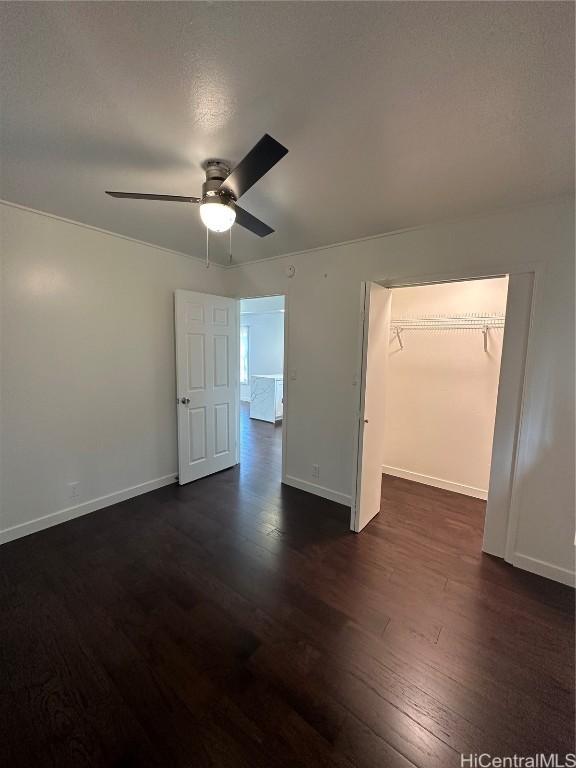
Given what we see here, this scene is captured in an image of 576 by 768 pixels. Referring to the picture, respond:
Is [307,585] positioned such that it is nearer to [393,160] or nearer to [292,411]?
[292,411]

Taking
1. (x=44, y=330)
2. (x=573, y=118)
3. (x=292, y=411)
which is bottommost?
(x=292, y=411)

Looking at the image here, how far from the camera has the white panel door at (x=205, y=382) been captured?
3182 millimetres

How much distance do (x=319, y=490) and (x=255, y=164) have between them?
281 cm

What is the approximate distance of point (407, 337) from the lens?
3.47m

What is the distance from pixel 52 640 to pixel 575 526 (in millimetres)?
3148

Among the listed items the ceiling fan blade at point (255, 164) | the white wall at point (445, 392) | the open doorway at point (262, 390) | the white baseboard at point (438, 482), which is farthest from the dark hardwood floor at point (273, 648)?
the ceiling fan blade at point (255, 164)

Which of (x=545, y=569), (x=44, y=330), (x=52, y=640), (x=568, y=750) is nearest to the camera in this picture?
(x=568, y=750)

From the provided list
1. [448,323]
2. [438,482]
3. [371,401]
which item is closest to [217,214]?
[371,401]

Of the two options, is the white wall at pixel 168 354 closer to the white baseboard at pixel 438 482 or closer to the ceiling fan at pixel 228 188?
the white baseboard at pixel 438 482

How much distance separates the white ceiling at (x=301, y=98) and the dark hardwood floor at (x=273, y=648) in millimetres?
2532

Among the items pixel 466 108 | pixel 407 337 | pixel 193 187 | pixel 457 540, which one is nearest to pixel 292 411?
pixel 407 337

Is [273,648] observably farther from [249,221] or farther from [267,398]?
[267,398]

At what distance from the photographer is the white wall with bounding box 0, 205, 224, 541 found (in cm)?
225

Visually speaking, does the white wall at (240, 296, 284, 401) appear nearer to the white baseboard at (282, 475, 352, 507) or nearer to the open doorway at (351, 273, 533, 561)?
the open doorway at (351, 273, 533, 561)
